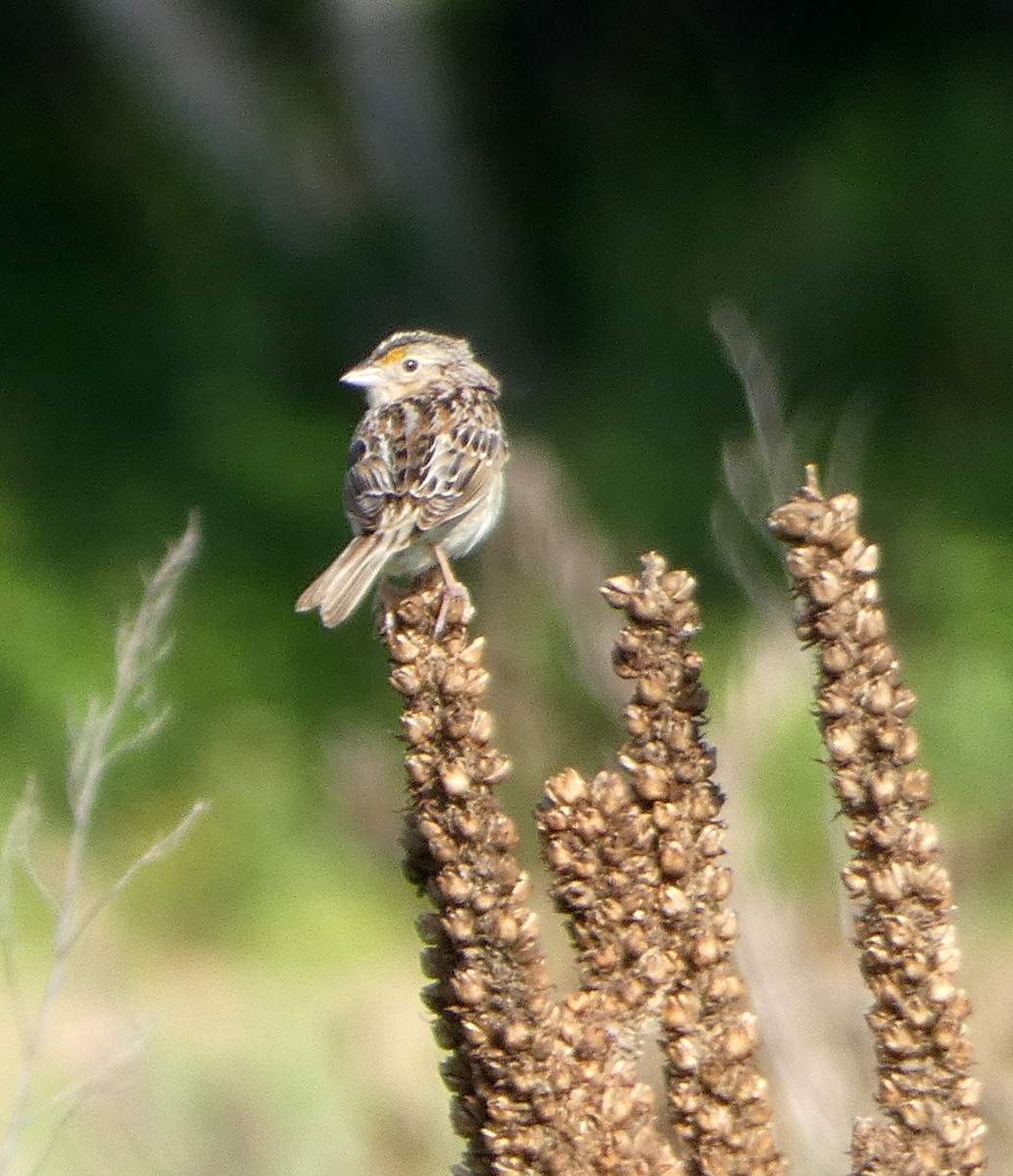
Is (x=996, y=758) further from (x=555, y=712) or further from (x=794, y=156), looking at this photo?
(x=794, y=156)

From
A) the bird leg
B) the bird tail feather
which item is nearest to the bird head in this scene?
the bird tail feather

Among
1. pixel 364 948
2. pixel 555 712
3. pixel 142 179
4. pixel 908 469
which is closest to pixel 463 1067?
pixel 555 712

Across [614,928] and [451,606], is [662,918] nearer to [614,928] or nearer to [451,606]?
[614,928]

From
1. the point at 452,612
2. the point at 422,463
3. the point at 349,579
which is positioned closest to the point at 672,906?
the point at 452,612

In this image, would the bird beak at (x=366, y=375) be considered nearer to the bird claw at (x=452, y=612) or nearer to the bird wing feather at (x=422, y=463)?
the bird wing feather at (x=422, y=463)

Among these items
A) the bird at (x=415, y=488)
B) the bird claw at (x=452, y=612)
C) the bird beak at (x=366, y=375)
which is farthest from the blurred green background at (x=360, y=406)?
the bird claw at (x=452, y=612)

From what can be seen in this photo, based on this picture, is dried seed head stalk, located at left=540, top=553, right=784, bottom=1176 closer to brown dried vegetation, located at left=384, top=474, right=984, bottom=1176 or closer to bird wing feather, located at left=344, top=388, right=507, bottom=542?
brown dried vegetation, located at left=384, top=474, right=984, bottom=1176
